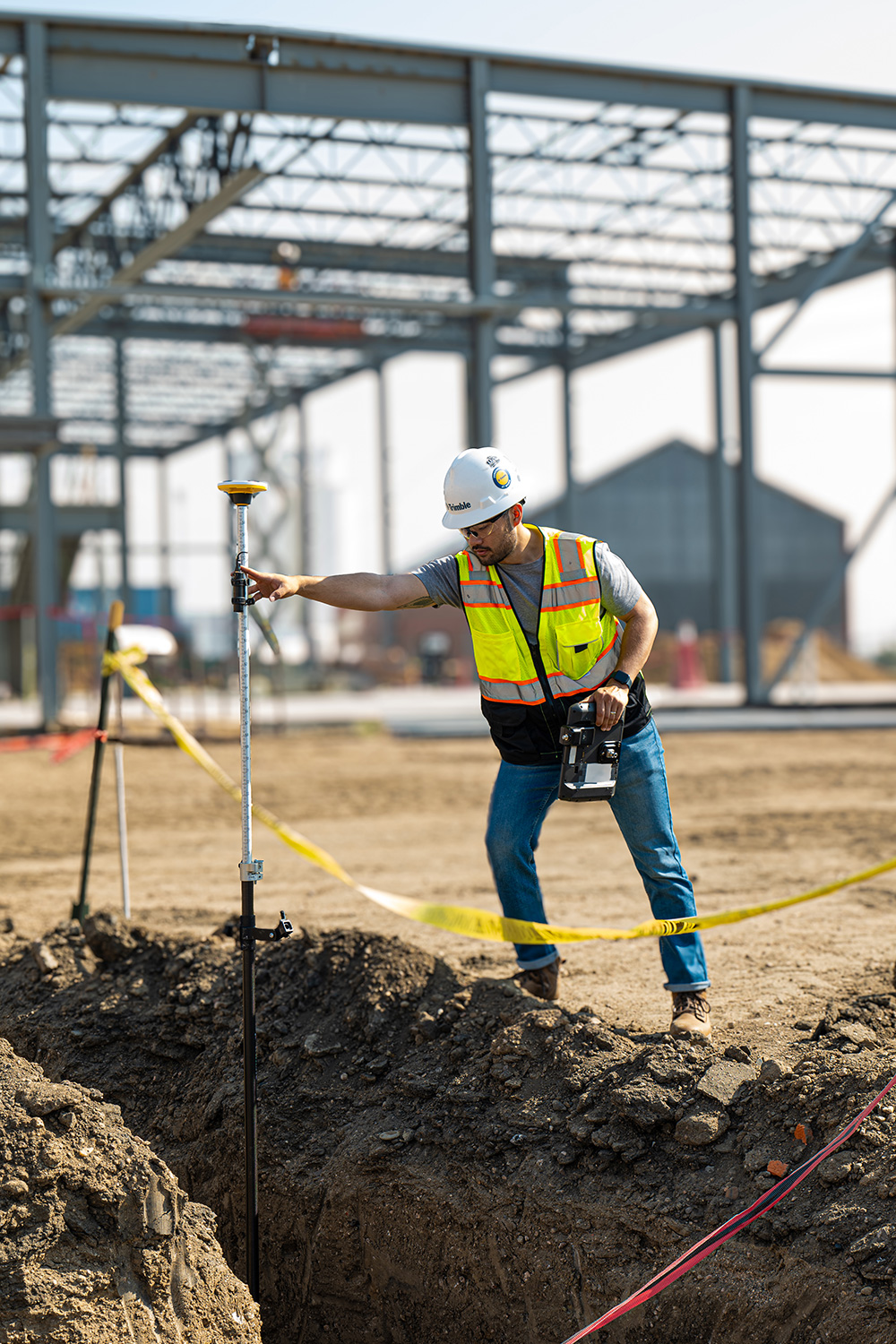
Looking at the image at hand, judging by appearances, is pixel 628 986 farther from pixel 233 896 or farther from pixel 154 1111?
pixel 233 896

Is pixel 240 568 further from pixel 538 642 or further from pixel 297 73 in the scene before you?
pixel 297 73

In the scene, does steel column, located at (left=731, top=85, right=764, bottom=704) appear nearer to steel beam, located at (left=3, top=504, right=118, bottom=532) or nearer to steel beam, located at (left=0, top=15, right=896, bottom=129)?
steel beam, located at (left=0, top=15, right=896, bottom=129)

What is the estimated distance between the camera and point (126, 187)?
19.1 m

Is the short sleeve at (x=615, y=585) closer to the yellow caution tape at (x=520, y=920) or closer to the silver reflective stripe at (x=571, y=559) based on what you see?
the silver reflective stripe at (x=571, y=559)

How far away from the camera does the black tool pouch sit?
423 centimetres

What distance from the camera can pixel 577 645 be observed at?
14.6 ft

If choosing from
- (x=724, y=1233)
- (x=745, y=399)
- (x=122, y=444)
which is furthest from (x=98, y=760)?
(x=122, y=444)

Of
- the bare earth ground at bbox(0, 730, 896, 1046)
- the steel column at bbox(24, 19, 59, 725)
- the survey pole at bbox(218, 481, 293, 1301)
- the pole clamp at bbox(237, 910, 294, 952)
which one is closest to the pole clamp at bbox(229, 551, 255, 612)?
the survey pole at bbox(218, 481, 293, 1301)

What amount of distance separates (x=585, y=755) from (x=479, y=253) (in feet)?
51.1

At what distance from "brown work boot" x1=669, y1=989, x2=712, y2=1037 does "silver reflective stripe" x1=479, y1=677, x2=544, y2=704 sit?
1.19m

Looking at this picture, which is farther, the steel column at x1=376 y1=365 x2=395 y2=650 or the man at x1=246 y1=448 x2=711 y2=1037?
the steel column at x1=376 y1=365 x2=395 y2=650

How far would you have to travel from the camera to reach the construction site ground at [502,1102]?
3.59 meters

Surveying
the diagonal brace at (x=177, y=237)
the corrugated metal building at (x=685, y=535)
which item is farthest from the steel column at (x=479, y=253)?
the corrugated metal building at (x=685, y=535)

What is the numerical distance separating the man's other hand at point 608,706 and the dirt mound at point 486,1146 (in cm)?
107
